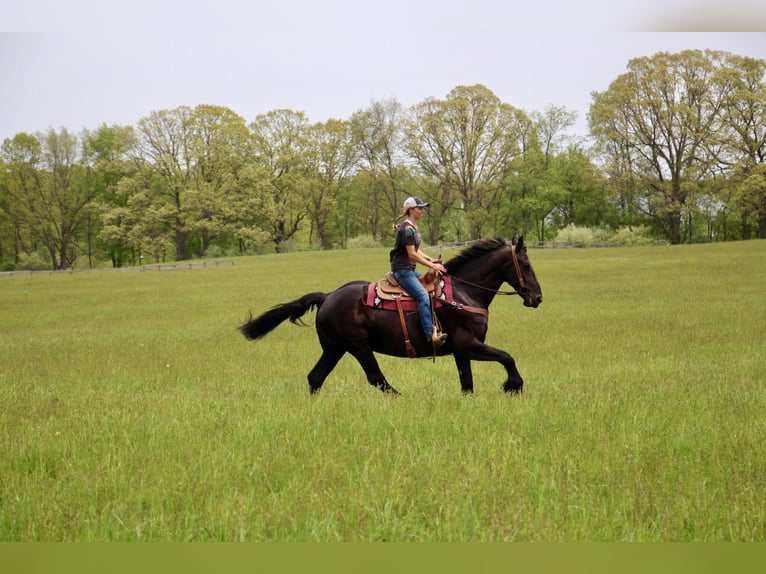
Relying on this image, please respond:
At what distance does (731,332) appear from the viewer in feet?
50.7

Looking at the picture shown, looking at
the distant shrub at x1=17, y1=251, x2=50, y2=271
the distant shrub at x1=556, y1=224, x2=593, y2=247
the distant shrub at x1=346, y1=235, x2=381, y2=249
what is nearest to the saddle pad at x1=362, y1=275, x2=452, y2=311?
the distant shrub at x1=556, y1=224, x2=593, y2=247

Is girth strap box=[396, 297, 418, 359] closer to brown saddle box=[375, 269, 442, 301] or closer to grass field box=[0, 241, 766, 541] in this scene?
brown saddle box=[375, 269, 442, 301]

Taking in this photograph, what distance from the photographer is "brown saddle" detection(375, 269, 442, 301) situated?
8141 mm

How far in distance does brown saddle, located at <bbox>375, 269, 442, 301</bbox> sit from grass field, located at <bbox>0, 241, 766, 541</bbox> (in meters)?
1.31

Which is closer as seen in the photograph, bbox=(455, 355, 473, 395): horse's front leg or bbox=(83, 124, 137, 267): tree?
bbox=(455, 355, 473, 395): horse's front leg

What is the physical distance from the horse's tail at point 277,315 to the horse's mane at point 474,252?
185cm

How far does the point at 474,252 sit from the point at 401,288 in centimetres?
125

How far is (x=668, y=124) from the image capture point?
5306 centimetres

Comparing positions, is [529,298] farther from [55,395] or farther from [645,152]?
[645,152]

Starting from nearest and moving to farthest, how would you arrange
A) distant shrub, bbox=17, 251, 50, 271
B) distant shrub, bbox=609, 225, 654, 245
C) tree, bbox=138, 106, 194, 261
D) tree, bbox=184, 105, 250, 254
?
distant shrub, bbox=609, 225, 654, 245 < distant shrub, bbox=17, 251, 50, 271 < tree, bbox=184, 105, 250, 254 < tree, bbox=138, 106, 194, 261

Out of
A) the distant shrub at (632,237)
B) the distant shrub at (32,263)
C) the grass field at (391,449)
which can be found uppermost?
the distant shrub at (632,237)

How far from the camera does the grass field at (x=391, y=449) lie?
3.82 m

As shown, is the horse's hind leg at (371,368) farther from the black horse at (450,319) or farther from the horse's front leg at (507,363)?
the horse's front leg at (507,363)

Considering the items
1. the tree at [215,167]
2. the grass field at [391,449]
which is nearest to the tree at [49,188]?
the tree at [215,167]
